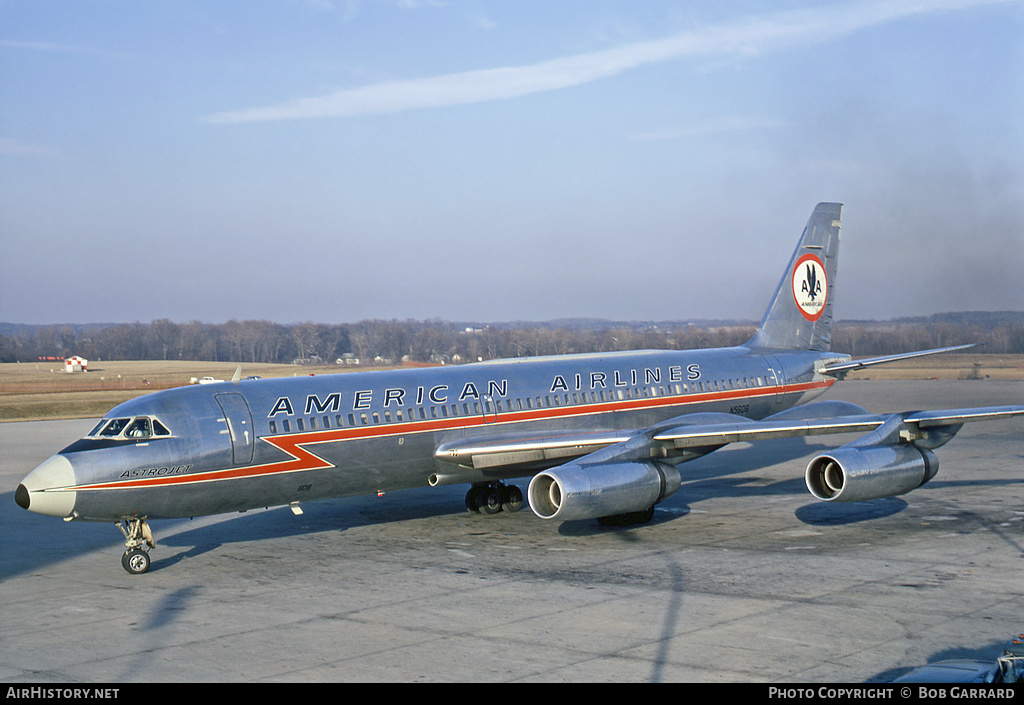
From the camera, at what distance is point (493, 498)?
26000 mm

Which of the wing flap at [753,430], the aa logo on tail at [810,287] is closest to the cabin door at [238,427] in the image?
the wing flap at [753,430]

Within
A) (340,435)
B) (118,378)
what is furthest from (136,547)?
(118,378)

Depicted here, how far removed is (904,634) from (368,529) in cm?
1357

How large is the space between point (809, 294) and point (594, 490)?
51.7ft

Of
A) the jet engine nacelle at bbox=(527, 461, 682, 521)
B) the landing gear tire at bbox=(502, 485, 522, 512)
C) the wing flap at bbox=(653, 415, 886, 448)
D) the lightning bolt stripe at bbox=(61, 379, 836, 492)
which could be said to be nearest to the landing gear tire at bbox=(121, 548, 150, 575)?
the lightning bolt stripe at bbox=(61, 379, 836, 492)

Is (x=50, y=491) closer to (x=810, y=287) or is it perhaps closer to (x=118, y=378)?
(x=810, y=287)

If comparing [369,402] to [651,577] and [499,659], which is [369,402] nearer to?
[651,577]

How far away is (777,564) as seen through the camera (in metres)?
19.4

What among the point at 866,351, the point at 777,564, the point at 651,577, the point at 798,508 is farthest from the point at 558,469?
the point at 866,351

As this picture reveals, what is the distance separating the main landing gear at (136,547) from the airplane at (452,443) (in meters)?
0.03

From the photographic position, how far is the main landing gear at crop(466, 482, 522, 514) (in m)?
25.9

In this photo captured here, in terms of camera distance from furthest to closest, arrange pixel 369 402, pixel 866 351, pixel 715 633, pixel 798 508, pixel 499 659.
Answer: pixel 866 351
pixel 798 508
pixel 369 402
pixel 715 633
pixel 499 659

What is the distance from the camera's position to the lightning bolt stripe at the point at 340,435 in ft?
65.0

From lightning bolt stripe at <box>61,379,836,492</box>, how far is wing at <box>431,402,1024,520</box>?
28.9 inches
